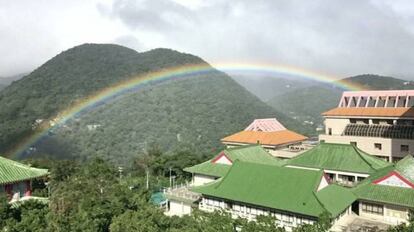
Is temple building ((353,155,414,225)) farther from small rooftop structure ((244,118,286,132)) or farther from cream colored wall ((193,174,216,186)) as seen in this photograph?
small rooftop structure ((244,118,286,132))

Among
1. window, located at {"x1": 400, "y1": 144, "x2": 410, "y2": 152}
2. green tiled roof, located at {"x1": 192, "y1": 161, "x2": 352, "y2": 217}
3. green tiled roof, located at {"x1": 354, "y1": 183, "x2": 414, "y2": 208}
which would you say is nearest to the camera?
green tiled roof, located at {"x1": 192, "y1": 161, "x2": 352, "y2": 217}

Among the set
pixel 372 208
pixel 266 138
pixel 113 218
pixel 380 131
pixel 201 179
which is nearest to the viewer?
pixel 113 218

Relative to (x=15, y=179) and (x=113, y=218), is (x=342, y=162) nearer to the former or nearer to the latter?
(x=113, y=218)

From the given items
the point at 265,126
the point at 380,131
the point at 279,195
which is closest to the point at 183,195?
the point at 279,195

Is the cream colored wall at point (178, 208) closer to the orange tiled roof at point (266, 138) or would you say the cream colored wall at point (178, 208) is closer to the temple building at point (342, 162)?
the temple building at point (342, 162)

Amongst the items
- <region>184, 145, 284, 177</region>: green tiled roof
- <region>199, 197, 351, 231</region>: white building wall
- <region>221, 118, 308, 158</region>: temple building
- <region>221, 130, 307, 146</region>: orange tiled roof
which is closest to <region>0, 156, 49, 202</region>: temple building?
<region>199, 197, 351, 231</region>: white building wall

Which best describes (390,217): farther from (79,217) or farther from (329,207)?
(79,217)

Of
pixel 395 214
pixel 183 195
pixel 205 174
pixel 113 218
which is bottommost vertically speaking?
pixel 183 195
